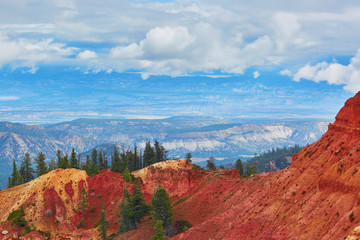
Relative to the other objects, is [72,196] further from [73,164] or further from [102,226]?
[73,164]

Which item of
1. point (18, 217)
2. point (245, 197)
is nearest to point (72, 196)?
point (18, 217)

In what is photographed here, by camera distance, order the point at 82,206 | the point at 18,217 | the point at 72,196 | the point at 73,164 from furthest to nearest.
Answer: the point at 73,164 → the point at 72,196 → the point at 82,206 → the point at 18,217

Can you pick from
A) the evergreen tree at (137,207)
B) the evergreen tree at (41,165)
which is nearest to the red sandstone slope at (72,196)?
the evergreen tree at (137,207)

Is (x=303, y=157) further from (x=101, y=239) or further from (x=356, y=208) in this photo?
(x=101, y=239)

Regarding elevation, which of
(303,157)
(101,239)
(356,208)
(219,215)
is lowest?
(101,239)

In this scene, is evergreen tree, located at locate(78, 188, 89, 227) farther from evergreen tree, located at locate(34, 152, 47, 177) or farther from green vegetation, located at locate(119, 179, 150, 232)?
evergreen tree, located at locate(34, 152, 47, 177)

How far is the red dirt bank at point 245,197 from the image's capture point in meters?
51.5

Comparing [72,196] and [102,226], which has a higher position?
[72,196]

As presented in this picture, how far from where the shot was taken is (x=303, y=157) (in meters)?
69.6

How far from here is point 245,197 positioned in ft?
258

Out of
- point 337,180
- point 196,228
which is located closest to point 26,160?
point 196,228

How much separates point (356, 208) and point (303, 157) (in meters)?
23.5

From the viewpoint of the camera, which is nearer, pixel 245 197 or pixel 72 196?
pixel 245 197

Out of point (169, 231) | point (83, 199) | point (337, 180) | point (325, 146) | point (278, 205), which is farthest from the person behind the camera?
point (83, 199)
